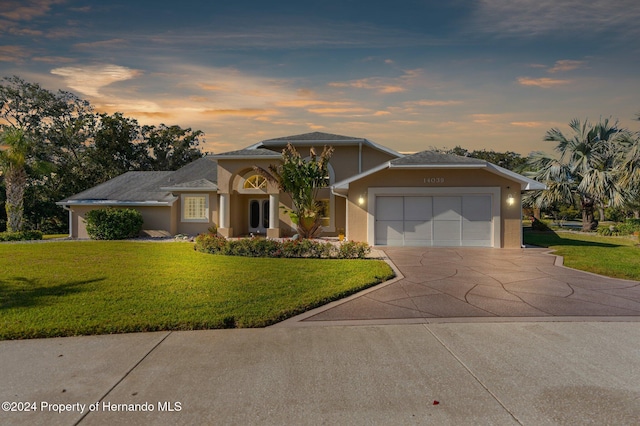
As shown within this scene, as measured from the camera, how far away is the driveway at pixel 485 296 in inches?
234

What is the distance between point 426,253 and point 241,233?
12.5 meters

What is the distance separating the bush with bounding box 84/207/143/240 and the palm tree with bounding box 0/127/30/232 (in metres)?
4.86

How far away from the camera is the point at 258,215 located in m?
23.3

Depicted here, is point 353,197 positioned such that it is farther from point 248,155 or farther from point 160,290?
point 160,290

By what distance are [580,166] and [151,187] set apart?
28.9m

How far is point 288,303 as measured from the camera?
6.43 metres

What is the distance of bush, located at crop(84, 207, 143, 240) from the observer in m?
19.6

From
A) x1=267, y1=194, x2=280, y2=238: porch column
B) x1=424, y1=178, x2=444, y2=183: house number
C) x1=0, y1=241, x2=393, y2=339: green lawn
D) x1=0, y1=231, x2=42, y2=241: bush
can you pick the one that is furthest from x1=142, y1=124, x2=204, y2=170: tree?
x1=424, y1=178, x2=444, y2=183: house number

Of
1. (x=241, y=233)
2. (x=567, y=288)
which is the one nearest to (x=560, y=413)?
(x=567, y=288)

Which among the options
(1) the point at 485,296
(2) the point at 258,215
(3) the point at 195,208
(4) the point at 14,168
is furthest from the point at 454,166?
(4) the point at 14,168

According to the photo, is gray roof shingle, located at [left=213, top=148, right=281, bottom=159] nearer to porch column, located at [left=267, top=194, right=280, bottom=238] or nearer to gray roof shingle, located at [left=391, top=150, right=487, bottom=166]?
porch column, located at [left=267, top=194, right=280, bottom=238]

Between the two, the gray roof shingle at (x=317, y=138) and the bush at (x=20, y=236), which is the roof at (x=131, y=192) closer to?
the bush at (x=20, y=236)

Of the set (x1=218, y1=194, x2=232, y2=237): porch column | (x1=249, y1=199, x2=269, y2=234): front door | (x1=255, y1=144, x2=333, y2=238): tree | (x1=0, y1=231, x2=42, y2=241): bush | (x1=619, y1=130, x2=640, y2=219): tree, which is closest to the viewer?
(x1=619, y1=130, x2=640, y2=219): tree

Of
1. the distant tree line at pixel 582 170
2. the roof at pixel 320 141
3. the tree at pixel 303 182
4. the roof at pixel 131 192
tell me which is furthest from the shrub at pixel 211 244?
the distant tree line at pixel 582 170
